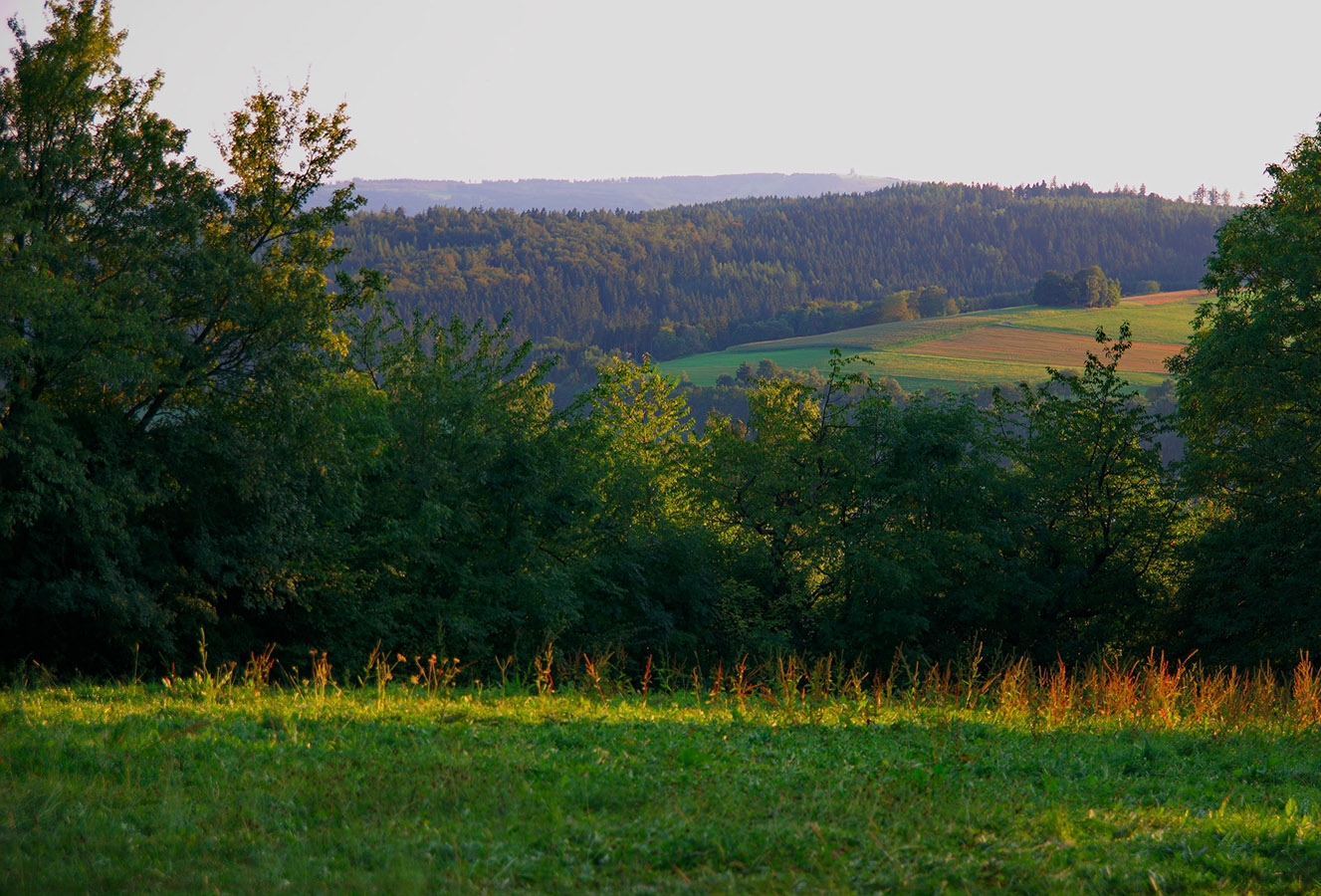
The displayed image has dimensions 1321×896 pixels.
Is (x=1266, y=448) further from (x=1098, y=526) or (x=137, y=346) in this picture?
(x=137, y=346)

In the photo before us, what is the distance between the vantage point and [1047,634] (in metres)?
24.3

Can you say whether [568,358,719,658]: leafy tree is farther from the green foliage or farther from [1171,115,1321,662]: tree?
the green foliage

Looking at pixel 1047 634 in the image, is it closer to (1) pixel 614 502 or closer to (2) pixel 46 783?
(1) pixel 614 502

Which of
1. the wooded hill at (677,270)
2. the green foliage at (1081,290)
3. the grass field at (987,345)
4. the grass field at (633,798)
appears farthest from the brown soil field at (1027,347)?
the grass field at (633,798)

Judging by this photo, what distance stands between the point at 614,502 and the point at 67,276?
43.1 ft

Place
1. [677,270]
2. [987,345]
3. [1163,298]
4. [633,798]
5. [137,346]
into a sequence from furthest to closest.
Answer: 1. [677,270]
2. [1163,298]
3. [987,345]
4. [137,346]
5. [633,798]

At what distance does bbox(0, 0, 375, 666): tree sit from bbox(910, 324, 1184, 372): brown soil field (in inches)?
3675

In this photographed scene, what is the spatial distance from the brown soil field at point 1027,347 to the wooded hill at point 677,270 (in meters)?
31.7

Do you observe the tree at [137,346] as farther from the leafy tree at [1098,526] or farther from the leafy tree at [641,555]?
the leafy tree at [1098,526]

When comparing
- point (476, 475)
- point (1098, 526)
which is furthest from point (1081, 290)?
point (476, 475)

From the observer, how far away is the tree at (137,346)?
14297mm

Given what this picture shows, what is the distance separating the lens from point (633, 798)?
6508mm

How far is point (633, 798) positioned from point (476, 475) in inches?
627

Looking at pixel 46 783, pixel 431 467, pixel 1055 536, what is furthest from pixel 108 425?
pixel 1055 536
